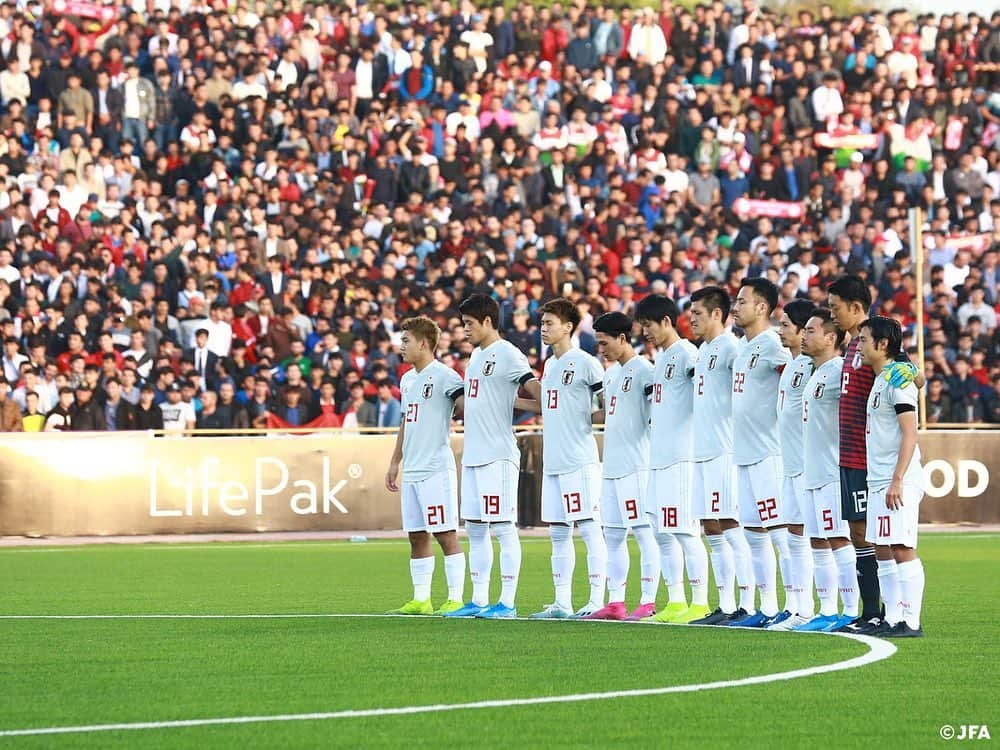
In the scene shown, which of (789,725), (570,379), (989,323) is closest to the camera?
(789,725)

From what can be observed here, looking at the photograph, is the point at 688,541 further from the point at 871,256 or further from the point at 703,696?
the point at 871,256

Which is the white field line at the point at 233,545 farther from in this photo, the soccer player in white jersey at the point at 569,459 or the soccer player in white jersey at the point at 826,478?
the soccer player in white jersey at the point at 826,478

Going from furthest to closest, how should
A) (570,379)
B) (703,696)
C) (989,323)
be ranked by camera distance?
(989,323), (570,379), (703,696)

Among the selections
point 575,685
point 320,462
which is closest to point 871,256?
point 320,462

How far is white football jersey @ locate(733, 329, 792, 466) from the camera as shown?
1300 cm

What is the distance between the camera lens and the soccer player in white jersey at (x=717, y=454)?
13.2m

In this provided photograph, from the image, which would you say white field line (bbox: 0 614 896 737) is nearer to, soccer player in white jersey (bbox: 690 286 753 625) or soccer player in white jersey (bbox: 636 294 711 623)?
soccer player in white jersey (bbox: 690 286 753 625)

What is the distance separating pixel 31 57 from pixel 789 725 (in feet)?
82.1

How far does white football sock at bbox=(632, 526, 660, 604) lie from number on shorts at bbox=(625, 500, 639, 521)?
0.09 meters

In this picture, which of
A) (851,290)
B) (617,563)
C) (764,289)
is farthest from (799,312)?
(617,563)

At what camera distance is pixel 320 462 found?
81.7ft

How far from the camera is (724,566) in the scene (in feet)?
43.6

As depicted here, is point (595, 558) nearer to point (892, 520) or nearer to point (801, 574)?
point (801, 574)

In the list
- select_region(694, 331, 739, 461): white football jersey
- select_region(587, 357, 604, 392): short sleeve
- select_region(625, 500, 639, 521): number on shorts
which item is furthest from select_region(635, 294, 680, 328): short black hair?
select_region(625, 500, 639, 521): number on shorts
